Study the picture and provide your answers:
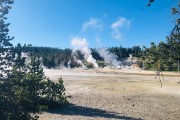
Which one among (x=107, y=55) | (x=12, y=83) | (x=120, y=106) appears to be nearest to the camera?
(x=12, y=83)

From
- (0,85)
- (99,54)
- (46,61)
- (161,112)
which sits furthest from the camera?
(99,54)

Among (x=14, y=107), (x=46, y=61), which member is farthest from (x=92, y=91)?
(x=46, y=61)

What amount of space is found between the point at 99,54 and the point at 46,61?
37011mm

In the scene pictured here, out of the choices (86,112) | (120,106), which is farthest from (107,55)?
(86,112)

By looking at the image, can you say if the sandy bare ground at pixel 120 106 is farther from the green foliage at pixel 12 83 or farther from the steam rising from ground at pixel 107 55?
the steam rising from ground at pixel 107 55

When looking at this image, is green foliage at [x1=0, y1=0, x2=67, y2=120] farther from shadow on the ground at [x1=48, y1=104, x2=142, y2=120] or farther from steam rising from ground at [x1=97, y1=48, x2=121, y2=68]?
steam rising from ground at [x1=97, y1=48, x2=121, y2=68]

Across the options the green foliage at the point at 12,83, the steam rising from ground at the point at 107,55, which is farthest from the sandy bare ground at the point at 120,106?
the steam rising from ground at the point at 107,55

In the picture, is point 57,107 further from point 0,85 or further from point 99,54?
point 99,54

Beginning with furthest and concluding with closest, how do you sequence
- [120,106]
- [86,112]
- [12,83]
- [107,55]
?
[107,55] → [120,106] → [86,112] → [12,83]

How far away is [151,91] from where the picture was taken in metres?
51.7

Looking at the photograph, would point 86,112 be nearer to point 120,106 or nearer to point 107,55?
point 120,106

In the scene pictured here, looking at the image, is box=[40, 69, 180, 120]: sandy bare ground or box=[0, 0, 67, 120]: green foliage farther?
box=[40, 69, 180, 120]: sandy bare ground

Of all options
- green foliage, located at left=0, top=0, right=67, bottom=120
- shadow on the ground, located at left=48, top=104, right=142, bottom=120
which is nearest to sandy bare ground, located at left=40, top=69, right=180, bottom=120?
shadow on the ground, located at left=48, top=104, right=142, bottom=120

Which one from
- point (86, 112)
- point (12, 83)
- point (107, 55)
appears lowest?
point (86, 112)
